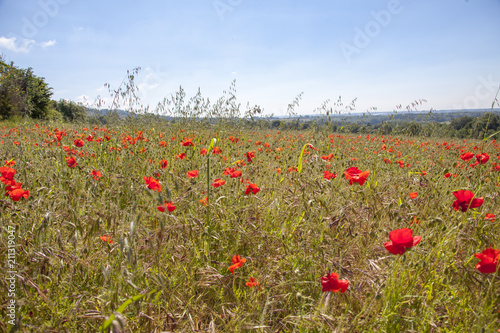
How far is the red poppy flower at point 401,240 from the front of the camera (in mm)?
958

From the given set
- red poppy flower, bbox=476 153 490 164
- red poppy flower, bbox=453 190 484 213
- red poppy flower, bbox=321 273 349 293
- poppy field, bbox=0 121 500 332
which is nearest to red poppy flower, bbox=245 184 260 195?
poppy field, bbox=0 121 500 332

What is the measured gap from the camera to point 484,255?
3.44 ft

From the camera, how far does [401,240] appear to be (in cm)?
97

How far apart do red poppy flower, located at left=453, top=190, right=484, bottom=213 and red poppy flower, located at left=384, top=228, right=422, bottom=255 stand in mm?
581

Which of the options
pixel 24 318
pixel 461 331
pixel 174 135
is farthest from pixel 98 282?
pixel 174 135

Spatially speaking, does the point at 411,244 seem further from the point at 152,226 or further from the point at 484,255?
the point at 152,226

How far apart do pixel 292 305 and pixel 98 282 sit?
1.04 meters

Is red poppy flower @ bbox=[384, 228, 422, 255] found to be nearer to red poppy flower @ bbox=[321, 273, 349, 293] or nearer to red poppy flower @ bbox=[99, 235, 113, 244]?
red poppy flower @ bbox=[321, 273, 349, 293]

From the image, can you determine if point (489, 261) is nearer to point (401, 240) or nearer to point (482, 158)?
point (401, 240)

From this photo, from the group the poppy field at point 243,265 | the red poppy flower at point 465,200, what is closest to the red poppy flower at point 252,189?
the poppy field at point 243,265

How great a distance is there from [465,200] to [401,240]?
2.27 ft

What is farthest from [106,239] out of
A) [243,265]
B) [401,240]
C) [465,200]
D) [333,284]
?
[465,200]

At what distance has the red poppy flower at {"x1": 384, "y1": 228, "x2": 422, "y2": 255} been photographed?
96 cm

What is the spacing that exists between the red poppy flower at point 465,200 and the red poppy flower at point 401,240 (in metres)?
0.58
